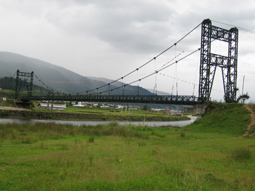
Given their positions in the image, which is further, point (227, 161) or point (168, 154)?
point (168, 154)

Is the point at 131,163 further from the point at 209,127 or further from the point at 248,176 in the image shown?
the point at 209,127

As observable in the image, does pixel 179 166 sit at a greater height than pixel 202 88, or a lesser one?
lesser

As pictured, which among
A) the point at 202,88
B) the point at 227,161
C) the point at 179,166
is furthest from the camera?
the point at 202,88

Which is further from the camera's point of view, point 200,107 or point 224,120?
point 200,107

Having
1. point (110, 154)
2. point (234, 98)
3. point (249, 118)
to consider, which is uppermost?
point (234, 98)

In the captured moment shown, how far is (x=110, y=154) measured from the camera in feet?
31.4

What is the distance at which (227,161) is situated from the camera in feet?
28.3

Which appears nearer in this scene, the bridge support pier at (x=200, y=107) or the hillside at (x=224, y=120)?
the hillside at (x=224, y=120)

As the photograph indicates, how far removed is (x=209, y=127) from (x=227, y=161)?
16794 millimetres

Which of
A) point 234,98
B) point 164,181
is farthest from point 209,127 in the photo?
point 164,181

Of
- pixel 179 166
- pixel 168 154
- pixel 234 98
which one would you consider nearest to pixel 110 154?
pixel 168 154

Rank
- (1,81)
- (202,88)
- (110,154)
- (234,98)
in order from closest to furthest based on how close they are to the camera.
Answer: (110,154) < (202,88) < (234,98) < (1,81)

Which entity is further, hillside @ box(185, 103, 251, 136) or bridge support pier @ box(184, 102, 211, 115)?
bridge support pier @ box(184, 102, 211, 115)

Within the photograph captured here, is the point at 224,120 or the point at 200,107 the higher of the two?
the point at 200,107
